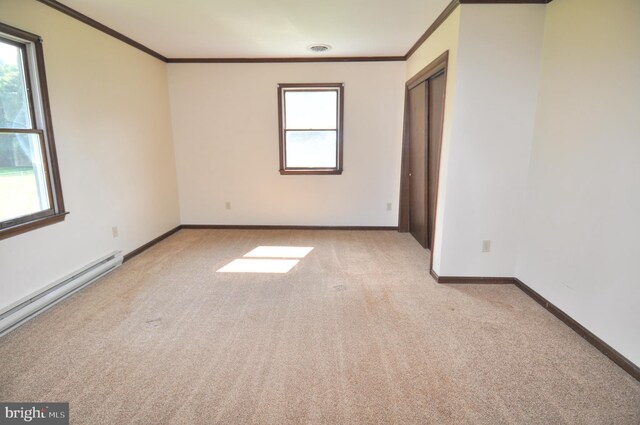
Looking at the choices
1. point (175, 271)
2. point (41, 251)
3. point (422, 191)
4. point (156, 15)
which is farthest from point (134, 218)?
point (422, 191)

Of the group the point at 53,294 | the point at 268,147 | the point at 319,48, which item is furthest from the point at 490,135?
the point at 53,294

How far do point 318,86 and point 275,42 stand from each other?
96 centimetres

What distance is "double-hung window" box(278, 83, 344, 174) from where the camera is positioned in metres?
4.55

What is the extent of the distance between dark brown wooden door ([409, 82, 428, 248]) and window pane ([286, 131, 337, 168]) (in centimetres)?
110

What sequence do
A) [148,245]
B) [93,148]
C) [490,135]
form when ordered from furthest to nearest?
[148,245] < [93,148] < [490,135]

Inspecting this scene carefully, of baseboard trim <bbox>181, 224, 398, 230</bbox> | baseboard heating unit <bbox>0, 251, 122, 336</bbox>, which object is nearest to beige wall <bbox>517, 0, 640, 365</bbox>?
baseboard trim <bbox>181, 224, 398, 230</bbox>

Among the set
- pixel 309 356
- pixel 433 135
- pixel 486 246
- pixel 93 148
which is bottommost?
pixel 309 356

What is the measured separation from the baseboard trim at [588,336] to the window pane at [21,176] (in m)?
4.16

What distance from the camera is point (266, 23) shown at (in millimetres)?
3088

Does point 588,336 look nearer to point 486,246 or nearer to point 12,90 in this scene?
point 486,246

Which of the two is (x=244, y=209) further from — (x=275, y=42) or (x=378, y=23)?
(x=378, y=23)

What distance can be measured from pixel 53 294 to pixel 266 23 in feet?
9.83

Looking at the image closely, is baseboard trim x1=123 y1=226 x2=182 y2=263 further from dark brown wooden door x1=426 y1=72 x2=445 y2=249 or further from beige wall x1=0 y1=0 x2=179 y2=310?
dark brown wooden door x1=426 y1=72 x2=445 y2=249

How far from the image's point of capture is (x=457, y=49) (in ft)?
8.72
